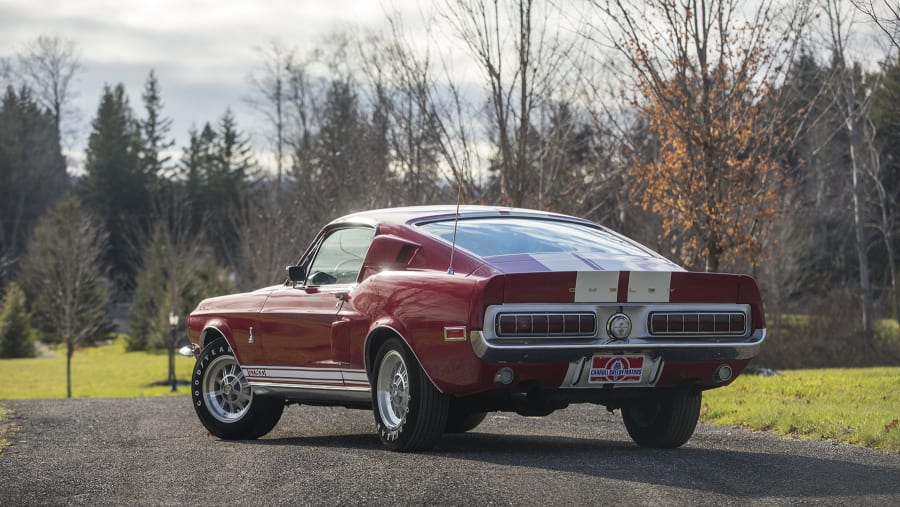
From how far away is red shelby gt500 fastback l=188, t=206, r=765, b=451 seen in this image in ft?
22.3

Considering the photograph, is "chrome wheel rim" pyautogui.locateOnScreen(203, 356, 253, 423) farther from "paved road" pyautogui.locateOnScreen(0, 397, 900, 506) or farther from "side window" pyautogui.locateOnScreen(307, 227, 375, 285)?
"side window" pyautogui.locateOnScreen(307, 227, 375, 285)

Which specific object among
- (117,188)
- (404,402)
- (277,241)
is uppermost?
(117,188)

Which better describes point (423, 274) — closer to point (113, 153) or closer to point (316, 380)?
point (316, 380)

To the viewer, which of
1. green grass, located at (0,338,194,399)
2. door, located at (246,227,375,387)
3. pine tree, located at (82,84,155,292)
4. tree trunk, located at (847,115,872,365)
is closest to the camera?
door, located at (246,227,375,387)

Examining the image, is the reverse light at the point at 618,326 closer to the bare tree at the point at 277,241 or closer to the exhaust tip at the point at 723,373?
the exhaust tip at the point at 723,373

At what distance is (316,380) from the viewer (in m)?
8.42

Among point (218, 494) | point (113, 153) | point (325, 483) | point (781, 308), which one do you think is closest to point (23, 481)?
point (218, 494)

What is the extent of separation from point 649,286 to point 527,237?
1.05 meters

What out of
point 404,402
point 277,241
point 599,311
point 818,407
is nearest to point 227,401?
point 404,402

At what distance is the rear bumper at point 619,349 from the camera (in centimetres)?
670

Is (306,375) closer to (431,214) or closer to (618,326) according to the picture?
(431,214)

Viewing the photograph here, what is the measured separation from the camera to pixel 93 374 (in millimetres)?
46688

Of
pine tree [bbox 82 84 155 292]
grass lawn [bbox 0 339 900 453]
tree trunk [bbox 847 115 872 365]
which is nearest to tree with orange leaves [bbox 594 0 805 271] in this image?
grass lawn [bbox 0 339 900 453]

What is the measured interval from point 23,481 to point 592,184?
Answer: 14525 mm
